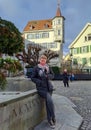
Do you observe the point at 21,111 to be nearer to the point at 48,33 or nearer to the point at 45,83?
the point at 45,83

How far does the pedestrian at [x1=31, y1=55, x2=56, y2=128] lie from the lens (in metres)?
7.74

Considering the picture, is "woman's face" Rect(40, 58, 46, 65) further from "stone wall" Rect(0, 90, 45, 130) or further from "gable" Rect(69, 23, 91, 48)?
"gable" Rect(69, 23, 91, 48)

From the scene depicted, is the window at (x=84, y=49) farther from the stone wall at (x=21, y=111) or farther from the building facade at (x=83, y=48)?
the stone wall at (x=21, y=111)

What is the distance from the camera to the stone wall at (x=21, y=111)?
5.74m

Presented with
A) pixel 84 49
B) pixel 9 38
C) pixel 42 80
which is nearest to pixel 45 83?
pixel 42 80

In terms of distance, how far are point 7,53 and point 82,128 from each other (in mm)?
3828

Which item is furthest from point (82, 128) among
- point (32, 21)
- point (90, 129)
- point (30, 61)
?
point (32, 21)

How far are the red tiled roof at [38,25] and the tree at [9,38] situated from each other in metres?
98.1

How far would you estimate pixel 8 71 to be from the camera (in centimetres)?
555

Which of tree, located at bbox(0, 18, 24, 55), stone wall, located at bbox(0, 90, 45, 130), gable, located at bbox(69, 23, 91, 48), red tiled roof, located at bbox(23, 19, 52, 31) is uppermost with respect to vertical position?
red tiled roof, located at bbox(23, 19, 52, 31)

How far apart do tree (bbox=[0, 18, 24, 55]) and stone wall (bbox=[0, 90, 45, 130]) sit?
876 millimetres

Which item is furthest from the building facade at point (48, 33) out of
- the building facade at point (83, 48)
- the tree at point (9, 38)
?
the tree at point (9, 38)

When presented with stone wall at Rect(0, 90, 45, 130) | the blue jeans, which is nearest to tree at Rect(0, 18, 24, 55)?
stone wall at Rect(0, 90, 45, 130)

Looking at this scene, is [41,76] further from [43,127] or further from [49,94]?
[43,127]
